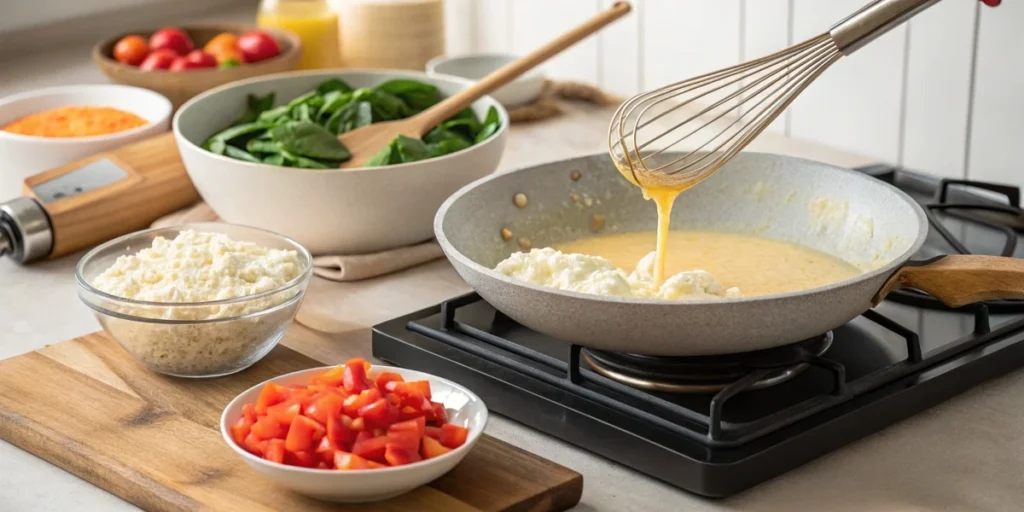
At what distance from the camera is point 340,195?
52.0 inches

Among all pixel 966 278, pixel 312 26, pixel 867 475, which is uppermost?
pixel 312 26

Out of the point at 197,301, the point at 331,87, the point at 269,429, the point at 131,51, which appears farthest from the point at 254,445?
the point at 131,51

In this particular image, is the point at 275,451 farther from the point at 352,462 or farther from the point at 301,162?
the point at 301,162

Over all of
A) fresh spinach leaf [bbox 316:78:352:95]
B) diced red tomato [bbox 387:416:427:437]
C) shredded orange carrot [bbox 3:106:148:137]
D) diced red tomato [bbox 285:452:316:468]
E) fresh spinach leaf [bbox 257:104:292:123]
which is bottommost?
diced red tomato [bbox 285:452:316:468]

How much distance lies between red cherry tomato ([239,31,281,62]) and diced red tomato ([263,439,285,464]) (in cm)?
111

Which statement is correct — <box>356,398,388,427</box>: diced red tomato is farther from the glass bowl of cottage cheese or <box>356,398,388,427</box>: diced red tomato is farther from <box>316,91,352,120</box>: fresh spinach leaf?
<box>316,91,352,120</box>: fresh spinach leaf

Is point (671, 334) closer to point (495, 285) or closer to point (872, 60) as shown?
point (495, 285)

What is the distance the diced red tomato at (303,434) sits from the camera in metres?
0.86

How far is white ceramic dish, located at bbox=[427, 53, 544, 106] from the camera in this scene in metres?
1.93

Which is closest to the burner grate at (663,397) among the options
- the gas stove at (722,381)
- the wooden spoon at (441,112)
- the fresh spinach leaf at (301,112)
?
the gas stove at (722,381)

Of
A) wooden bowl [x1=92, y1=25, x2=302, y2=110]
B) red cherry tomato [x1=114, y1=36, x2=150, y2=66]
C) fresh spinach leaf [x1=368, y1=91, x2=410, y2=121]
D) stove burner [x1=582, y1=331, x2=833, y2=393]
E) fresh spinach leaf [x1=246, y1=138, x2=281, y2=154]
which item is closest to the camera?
stove burner [x1=582, y1=331, x2=833, y2=393]

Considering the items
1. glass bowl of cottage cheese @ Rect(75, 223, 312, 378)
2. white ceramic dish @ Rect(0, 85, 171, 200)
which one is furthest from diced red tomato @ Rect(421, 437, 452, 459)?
white ceramic dish @ Rect(0, 85, 171, 200)

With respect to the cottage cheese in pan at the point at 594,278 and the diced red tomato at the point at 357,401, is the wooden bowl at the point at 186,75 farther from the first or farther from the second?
the diced red tomato at the point at 357,401

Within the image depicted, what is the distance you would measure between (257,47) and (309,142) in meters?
0.56
